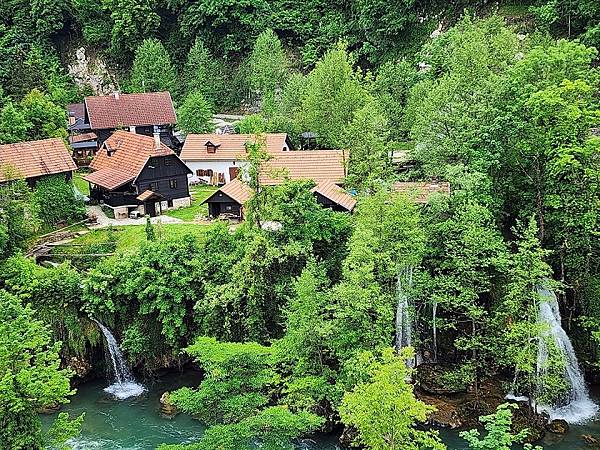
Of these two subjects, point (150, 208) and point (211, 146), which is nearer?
point (150, 208)

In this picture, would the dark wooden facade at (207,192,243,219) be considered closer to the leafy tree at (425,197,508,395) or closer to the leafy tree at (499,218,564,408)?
the leafy tree at (425,197,508,395)

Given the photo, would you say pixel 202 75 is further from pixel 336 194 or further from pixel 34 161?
pixel 336 194

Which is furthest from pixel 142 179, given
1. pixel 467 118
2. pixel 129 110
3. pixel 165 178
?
pixel 467 118

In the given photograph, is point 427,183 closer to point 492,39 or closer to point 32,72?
point 492,39

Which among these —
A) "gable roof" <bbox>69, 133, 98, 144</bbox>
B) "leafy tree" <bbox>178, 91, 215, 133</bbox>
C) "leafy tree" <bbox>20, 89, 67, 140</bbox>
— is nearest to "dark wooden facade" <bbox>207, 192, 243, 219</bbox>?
"leafy tree" <bbox>20, 89, 67, 140</bbox>

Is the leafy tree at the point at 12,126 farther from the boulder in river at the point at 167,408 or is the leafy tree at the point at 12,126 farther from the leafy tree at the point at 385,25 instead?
the leafy tree at the point at 385,25

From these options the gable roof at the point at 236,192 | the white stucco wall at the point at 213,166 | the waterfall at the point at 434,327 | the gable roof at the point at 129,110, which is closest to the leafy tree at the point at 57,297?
the gable roof at the point at 236,192
